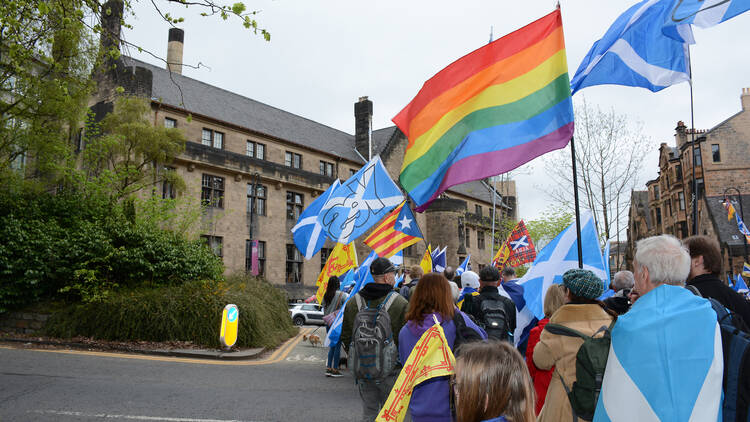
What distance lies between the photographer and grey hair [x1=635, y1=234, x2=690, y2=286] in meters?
2.58

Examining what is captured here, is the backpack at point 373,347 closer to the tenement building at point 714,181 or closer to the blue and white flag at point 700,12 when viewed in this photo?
the blue and white flag at point 700,12

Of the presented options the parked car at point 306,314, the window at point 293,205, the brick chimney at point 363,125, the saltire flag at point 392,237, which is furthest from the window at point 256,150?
the saltire flag at point 392,237

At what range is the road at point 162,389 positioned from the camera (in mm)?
6348

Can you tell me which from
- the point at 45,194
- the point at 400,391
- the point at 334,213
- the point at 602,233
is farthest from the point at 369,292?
the point at 602,233

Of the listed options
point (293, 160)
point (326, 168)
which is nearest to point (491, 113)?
point (293, 160)

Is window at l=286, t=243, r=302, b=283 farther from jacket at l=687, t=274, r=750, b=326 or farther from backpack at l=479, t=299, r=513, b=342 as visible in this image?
jacket at l=687, t=274, r=750, b=326

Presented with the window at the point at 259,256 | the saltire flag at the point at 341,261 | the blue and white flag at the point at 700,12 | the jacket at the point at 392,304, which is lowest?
the jacket at the point at 392,304

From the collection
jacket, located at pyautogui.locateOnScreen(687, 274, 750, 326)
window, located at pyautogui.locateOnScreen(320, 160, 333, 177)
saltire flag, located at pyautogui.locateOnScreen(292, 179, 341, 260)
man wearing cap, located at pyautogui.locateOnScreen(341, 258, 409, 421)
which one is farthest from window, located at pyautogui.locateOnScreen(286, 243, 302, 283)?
jacket, located at pyautogui.locateOnScreen(687, 274, 750, 326)

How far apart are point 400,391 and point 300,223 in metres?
8.72

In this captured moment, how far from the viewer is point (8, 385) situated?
7523mm

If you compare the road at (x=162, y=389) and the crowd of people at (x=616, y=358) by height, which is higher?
the crowd of people at (x=616, y=358)

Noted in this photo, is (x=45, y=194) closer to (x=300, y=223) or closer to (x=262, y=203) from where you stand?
(x=300, y=223)

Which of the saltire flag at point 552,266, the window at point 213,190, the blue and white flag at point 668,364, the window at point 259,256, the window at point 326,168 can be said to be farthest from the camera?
the window at point 326,168

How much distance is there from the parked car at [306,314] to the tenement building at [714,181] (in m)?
27.8
